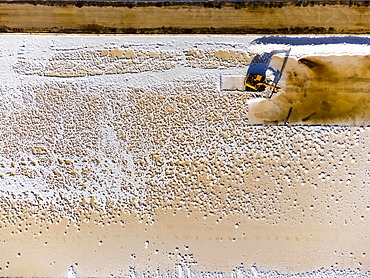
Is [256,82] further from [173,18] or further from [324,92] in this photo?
[173,18]

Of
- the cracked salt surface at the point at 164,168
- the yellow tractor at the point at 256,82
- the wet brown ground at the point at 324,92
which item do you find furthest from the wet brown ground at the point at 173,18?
the yellow tractor at the point at 256,82

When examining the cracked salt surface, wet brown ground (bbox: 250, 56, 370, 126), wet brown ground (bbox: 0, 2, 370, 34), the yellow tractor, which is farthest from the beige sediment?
wet brown ground (bbox: 0, 2, 370, 34)

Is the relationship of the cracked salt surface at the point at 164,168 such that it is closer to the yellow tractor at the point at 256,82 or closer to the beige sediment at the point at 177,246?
the beige sediment at the point at 177,246

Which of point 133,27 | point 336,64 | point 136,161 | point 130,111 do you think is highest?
point 133,27

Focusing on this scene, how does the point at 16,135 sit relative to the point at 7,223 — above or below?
above

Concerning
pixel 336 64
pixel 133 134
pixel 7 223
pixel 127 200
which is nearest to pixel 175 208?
pixel 127 200

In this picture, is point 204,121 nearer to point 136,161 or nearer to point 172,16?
point 136,161

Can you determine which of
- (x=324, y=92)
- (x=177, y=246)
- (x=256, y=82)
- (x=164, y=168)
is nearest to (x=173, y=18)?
(x=256, y=82)
